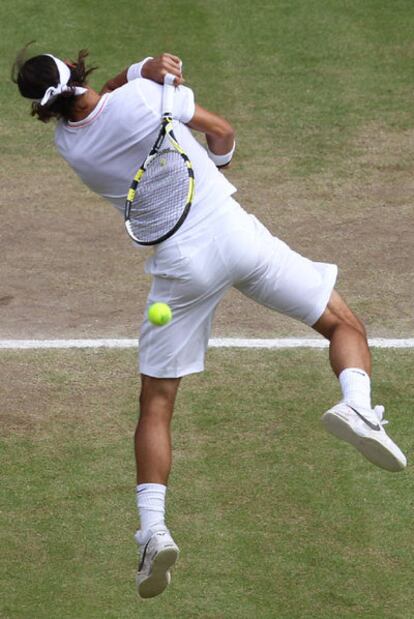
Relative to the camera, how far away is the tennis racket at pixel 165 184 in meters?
7.57

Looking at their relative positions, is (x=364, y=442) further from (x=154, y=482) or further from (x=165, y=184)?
(x=165, y=184)

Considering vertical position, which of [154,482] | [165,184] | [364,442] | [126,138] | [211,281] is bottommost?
[154,482]

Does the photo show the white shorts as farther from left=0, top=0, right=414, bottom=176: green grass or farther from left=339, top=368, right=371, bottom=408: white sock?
left=0, top=0, right=414, bottom=176: green grass

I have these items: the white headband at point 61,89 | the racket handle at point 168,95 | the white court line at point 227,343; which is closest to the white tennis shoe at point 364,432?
the racket handle at point 168,95

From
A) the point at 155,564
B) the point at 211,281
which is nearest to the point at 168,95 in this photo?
the point at 211,281

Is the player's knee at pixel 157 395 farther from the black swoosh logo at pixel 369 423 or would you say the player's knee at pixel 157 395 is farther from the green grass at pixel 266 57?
the green grass at pixel 266 57

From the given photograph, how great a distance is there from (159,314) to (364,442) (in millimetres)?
1224

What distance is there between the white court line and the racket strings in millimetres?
3024

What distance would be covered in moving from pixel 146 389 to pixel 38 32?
9.01 m

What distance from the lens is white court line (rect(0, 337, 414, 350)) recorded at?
10586 mm

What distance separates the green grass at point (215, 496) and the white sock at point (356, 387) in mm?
1051

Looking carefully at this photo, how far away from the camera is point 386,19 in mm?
16328

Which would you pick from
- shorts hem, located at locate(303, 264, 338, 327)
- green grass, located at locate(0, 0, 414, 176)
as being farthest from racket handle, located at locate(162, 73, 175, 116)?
green grass, located at locate(0, 0, 414, 176)

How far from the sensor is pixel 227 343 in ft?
35.0
